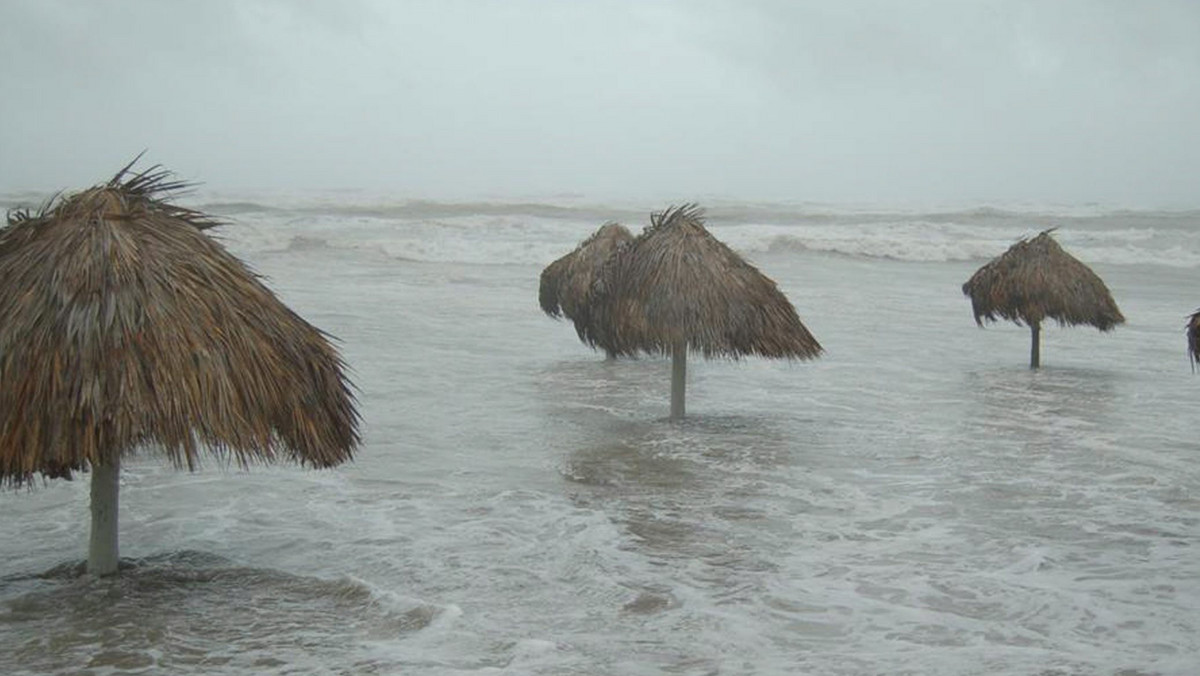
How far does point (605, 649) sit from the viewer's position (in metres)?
6.90

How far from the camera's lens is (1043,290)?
687 inches

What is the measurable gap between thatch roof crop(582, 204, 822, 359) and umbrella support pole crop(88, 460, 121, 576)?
19.1ft

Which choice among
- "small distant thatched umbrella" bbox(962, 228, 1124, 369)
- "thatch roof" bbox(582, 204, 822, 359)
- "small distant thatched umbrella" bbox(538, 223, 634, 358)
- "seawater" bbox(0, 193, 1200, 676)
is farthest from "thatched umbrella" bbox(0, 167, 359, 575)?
"small distant thatched umbrella" bbox(962, 228, 1124, 369)

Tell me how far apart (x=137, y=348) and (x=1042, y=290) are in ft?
43.8

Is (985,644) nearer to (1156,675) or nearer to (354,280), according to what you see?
(1156,675)

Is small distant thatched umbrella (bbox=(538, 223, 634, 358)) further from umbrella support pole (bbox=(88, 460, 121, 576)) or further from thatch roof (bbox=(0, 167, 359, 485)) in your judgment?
thatch roof (bbox=(0, 167, 359, 485))

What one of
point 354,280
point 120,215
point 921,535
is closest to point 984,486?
point 921,535

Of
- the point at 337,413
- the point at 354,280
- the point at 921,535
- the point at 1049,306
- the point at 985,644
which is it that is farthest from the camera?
the point at 354,280

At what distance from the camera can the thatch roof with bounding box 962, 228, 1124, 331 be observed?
17469mm

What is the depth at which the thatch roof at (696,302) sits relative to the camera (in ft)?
40.6

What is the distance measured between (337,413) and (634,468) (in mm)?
4328

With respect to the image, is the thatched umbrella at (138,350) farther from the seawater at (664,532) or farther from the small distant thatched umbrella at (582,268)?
the small distant thatched umbrella at (582,268)

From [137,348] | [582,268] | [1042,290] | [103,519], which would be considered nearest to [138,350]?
[137,348]

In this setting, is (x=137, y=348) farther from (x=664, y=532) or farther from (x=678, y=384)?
(x=678, y=384)
